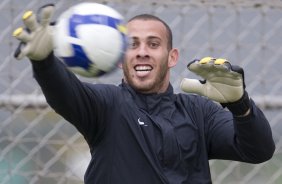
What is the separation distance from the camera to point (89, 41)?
10.2ft

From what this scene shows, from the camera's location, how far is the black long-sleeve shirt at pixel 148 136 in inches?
130

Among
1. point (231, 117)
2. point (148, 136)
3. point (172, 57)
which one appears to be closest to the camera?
point (148, 136)

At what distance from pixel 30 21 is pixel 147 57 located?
2.37ft

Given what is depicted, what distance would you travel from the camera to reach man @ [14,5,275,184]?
3.20 m

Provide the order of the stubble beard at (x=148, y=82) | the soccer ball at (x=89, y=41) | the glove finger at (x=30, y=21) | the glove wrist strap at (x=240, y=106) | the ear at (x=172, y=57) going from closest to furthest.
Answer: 1. the glove finger at (x=30, y=21)
2. the soccer ball at (x=89, y=41)
3. the glove wrist strap at (x=240, y=106)
4. the stubble beard at (x=148, y=82)
5. the ear at (x=172, y=57)

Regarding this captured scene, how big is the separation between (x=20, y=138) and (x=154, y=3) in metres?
0.90

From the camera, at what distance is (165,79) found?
3.56m

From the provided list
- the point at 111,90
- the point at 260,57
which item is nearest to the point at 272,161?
the point at 260,57

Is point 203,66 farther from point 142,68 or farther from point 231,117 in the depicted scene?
point 231,117

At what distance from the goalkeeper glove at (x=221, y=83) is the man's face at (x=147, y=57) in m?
0.20

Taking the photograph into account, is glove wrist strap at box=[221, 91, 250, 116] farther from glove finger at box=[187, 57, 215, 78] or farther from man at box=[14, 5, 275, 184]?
glove finger at box=[187, 57, 215, 78]

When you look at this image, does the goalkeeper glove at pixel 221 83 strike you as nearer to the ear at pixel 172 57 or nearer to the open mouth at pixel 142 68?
the open mouth at pixel 142 68

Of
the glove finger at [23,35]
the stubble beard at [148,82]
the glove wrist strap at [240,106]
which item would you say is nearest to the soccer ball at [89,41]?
the glove finger at [23,35]

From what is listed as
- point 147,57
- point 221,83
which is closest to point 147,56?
point 147,57
